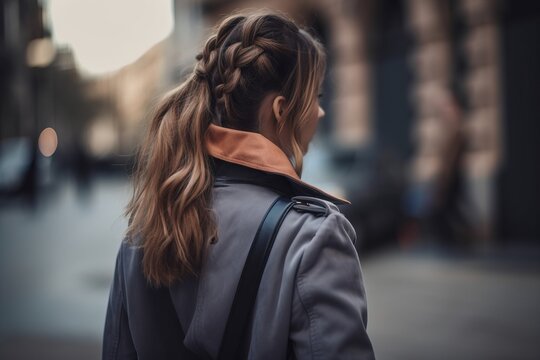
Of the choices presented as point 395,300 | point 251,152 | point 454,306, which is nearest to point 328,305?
point 251,152

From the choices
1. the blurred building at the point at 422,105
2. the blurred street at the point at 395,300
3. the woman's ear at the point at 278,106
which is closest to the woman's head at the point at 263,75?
the woman's ear at the point at 278,106

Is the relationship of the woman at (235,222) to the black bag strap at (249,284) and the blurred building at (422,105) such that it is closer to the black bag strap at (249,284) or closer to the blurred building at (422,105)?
the black bag strap at (249,284)

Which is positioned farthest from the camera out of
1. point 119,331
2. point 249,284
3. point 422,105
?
point 422,105

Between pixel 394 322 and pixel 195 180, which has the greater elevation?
pixel 195 180

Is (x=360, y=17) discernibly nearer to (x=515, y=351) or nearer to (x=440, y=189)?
(x=440, y=189)

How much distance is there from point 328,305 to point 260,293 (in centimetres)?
18

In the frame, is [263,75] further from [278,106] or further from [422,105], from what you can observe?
[422,105]

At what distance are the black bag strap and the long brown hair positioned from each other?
13cm

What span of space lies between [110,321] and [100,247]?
9.04m

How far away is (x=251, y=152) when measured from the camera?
4.68 feet

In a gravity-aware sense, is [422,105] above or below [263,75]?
below

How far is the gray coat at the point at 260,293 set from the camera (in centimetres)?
125

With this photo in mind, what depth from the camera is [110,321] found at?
63.7 inches

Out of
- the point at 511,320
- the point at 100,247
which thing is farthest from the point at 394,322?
the point at 100,247
